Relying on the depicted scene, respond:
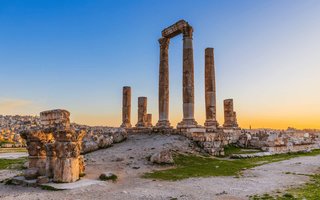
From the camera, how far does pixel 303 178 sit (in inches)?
492

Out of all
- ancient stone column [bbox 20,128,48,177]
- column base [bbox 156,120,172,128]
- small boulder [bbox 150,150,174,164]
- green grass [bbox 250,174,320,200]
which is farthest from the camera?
column base [bbox 156,120,172,128]

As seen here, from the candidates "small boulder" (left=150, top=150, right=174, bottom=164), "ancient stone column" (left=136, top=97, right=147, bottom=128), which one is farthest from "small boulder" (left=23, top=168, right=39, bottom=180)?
"ancient stone column" (left=136, top=97, right=147, bottom=128)

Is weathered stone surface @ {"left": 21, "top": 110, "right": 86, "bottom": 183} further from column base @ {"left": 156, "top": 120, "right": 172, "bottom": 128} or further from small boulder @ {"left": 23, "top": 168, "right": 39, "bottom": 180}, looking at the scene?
column base @ {"left": 156, "top": 120, "right": 172, "bottom": 128}

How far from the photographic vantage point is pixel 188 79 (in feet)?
79.6

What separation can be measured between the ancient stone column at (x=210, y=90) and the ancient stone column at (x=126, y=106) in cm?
970

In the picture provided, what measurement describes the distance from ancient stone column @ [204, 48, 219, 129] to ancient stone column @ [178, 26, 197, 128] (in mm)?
3310

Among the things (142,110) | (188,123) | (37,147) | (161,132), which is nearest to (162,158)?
(37,147)

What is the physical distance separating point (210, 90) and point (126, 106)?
10445 mm

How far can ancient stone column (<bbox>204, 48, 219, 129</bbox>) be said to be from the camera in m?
26.6

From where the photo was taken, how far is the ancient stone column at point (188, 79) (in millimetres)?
24000

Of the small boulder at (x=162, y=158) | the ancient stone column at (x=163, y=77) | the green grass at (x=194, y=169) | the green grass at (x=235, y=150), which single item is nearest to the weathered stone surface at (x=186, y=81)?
the ancient stone column at (x=163, y=77)

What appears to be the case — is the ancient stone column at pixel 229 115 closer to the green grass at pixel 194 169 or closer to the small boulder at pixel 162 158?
the green grass at pixel 194 169

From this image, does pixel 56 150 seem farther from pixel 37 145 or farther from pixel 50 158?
pixel 37 145

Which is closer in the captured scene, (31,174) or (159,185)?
(159,185)
